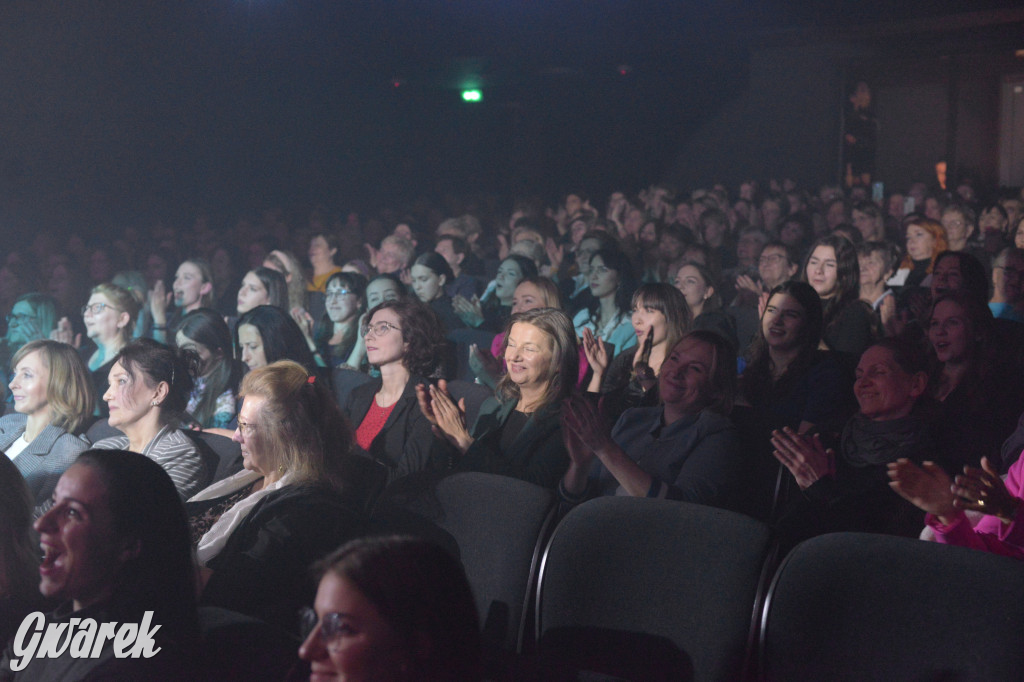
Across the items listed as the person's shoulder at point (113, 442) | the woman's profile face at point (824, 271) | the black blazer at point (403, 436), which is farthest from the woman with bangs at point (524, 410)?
the woman's profile face at point (824, 271)

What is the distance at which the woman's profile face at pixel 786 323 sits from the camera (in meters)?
3.38

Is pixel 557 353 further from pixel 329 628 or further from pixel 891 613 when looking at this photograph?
pixel 329 628

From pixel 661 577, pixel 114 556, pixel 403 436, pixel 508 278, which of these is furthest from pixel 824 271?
pixel 114 556

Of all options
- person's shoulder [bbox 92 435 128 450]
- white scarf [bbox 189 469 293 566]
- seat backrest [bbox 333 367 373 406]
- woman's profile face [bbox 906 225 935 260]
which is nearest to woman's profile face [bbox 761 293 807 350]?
seat backrest [bbox 333 367 373 406]

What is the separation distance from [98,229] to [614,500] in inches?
283

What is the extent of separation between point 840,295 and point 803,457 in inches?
88.1

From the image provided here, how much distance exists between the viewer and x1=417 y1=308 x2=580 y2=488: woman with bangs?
2840 mm

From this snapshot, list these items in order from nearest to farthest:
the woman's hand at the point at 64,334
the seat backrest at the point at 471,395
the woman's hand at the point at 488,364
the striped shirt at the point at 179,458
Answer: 1. the striped shirt at the point at 179,458
2. the seat backrest at the point at 471,395
3. the woman's hand at the point at 488,364
4. the woman's hand at the point at 64,334

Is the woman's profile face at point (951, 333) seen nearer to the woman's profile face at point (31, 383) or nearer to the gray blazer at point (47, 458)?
the gray blazer at point (47, 458)

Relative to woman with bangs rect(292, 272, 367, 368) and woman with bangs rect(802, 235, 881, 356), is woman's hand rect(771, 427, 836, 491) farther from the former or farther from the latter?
woman with bangs rect(292, 272, 367, 368)

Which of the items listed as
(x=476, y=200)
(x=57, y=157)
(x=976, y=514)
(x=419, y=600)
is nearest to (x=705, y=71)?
(x=476, y=200)

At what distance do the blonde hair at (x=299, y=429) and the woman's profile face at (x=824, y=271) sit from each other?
276cm

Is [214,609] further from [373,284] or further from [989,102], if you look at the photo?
[989,102]

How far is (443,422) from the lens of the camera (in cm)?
294
